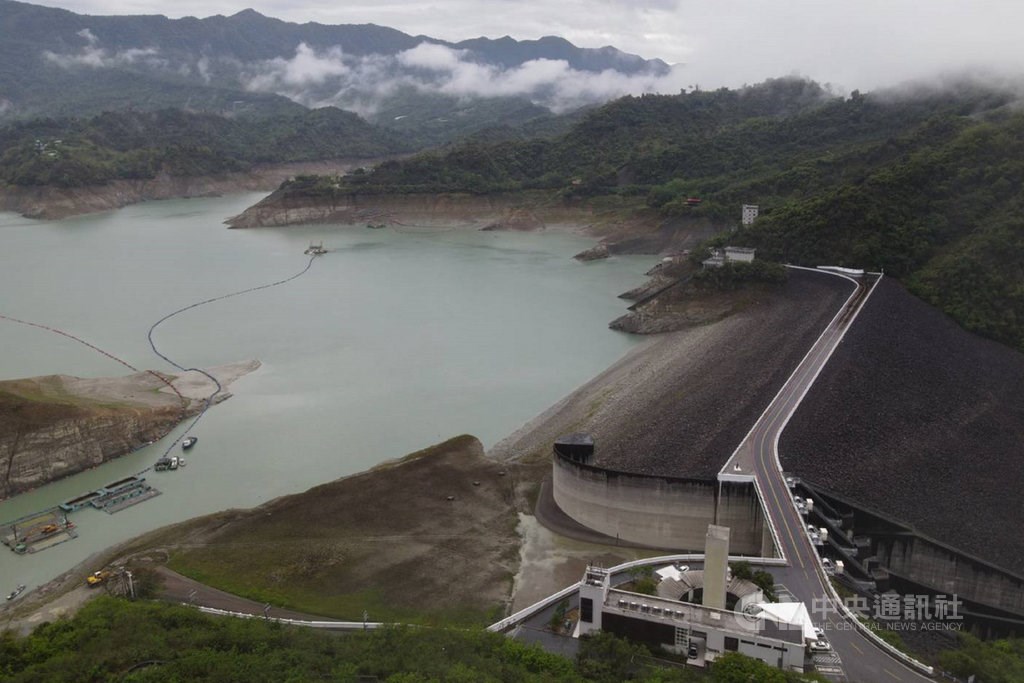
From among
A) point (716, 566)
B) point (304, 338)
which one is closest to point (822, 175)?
point (304, 338)

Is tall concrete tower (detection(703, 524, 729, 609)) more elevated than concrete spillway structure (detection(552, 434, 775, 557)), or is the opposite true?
tall concrete tower (detection(703, 524, 729, 609))

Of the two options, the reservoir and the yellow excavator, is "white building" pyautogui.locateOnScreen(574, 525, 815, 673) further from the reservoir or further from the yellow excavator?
the reservoir

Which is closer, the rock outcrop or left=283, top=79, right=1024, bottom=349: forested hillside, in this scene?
the rock outcrop

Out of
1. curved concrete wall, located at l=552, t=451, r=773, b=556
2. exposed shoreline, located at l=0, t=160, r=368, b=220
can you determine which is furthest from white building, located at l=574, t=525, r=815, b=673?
exposed shoreline, located at l=0, t=160, r=368, b=220

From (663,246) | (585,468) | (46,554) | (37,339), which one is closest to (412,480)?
(585,468)

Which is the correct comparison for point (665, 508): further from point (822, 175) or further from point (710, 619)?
point (822, 175)

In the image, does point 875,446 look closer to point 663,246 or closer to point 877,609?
point 877,609
